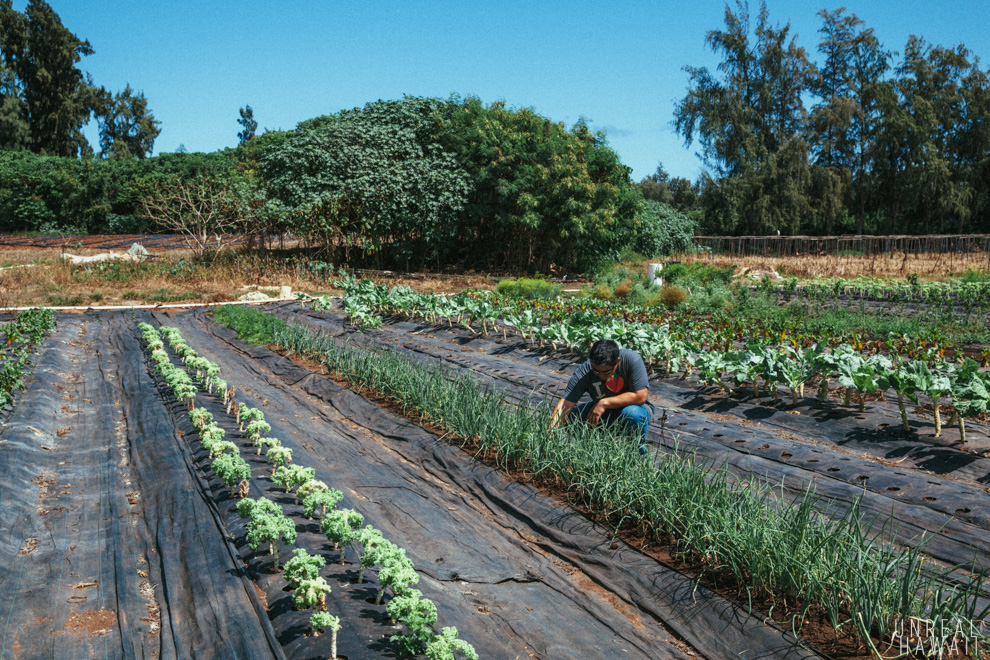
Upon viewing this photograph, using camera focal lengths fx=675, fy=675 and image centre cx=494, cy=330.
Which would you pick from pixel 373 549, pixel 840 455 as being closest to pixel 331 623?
pixel 373 549

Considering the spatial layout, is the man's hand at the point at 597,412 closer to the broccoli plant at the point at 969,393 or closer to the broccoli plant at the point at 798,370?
the broccoli plant at the point at 798,370

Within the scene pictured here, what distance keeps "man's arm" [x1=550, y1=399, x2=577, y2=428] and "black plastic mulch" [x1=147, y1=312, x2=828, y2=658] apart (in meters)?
0.48

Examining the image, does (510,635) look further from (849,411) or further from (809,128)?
(809,128)

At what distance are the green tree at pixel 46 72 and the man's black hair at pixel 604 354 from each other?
3940 centimetres

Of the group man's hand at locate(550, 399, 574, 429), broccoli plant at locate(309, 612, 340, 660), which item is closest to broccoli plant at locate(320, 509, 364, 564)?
broccoli plant at locate(309, 612, 340, 660)

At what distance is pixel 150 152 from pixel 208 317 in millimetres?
41508

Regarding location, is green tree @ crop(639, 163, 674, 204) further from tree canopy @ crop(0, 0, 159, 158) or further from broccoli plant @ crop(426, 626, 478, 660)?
broccoli plant @ crop(426, 626, 478, 660)

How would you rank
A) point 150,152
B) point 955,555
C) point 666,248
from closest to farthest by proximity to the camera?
point 955,555, point 666,248, point 150,152

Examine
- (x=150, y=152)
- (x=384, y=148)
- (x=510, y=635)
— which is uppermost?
(x=150, y=152)

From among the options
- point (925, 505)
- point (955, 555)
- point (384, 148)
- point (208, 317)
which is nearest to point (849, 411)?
point (925, 505)

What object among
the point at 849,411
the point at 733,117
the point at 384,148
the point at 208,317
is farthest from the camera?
the point at 733,117

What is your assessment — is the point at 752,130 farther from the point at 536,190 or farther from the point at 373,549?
the point at 373,549

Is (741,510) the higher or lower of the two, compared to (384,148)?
lower

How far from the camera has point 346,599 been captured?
8.77ft
